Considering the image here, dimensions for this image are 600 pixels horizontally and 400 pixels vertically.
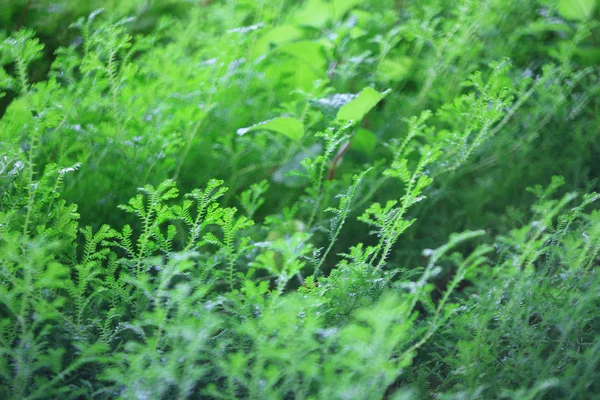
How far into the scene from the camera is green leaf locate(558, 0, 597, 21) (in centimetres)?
141

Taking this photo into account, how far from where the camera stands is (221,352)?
806 mm

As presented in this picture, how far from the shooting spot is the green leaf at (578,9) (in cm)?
141

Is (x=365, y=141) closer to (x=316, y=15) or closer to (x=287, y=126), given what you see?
(x=287, y=126)

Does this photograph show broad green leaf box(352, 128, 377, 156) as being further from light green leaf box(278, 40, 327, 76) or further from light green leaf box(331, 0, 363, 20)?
light green leaf box(331, 0, 363, 20)

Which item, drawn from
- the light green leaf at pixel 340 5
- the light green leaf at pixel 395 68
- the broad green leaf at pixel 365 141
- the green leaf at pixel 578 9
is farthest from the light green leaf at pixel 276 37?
the green leaf at pixel 578 9

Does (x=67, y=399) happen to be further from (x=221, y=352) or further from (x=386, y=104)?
(x=386, y=104)

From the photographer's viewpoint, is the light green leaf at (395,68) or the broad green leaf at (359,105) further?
the light green leaf at (395,68)

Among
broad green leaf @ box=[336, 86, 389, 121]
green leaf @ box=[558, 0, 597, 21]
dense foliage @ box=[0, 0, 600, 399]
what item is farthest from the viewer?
green leaf @ box=[558, 0, 597, 21]

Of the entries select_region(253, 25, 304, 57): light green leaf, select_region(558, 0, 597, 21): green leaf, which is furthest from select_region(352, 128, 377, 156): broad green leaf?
select_region(558, 0, 597, 21): green leaf

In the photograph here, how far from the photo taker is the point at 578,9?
142 centimetres

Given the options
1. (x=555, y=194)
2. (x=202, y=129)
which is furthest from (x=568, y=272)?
(x=202, y=129)

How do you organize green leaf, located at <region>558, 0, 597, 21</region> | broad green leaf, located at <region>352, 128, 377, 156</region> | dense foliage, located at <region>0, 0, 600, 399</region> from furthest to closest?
green leaf, located at <region>558, 0, 597, 21</region>, broad green leaf, located at <region>352, 128, 377, 156</region>, dense foliage, located at <region>0, 0, 600, 399</region>

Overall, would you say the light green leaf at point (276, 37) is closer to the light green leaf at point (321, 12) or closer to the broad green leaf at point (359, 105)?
the light green leaf at point (321, 12)

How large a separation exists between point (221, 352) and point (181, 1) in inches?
54.2
